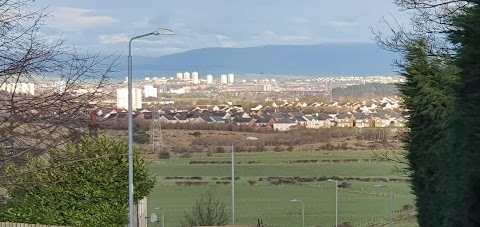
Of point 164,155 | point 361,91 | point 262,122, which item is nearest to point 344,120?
point 361,91

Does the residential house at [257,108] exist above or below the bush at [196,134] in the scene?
above

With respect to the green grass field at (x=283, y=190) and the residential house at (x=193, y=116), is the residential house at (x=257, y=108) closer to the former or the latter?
the green grass field at (x=283, y=190)

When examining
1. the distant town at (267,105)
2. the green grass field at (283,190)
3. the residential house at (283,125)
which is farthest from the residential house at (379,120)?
the residential house at (283,125)

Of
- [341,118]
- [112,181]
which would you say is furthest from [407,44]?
[341,118]

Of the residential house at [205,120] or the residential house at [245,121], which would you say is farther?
the residential house at [245,121]

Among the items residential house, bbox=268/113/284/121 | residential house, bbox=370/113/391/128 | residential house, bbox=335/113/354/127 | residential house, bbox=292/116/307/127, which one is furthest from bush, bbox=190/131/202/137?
residential house, bbox=370/113/391/128

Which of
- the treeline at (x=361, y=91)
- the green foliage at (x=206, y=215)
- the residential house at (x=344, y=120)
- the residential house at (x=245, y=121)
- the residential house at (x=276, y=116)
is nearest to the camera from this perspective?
the green foliage at (x=206, y=215)

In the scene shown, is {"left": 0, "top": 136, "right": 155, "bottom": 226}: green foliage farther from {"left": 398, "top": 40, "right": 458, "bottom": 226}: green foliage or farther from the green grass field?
the green grass field
